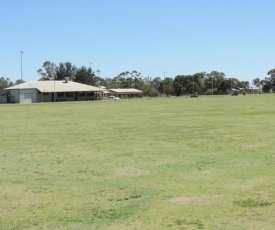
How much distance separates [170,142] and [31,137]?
6.76 metres

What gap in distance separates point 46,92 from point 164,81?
81.5 metres

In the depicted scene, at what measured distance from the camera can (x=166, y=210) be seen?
7.70 m

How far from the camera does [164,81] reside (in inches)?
7077

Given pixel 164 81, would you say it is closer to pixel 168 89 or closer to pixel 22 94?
pixel 168 89

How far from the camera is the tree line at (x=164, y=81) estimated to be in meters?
151

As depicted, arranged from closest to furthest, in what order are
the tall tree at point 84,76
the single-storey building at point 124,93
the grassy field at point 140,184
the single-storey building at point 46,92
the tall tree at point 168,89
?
the grassy field at point 140,184, the single-storey building at point 46,92, the tall tree at point 84,76, the single-storey building at point 124,93, the tall tree at point 168,89

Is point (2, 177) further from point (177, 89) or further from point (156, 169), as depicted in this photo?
point (177, 89)

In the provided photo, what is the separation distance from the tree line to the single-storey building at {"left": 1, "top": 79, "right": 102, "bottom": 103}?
35.1 meters

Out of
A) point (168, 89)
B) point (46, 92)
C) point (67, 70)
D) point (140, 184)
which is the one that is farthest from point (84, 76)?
point (140, 184)

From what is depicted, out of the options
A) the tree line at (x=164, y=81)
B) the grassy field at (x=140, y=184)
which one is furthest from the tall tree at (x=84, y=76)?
the grassy field at (x=140, y=184)

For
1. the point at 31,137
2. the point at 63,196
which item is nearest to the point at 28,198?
the point at 63,196

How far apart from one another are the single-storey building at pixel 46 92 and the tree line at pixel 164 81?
35.1m

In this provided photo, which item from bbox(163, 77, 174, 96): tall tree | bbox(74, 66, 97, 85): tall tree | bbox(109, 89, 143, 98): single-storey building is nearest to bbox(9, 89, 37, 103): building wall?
bbox(74, 66, 97, 85): tall tree

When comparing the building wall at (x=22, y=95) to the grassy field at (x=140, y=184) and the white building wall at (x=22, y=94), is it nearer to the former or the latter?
the white building wall at (x=22, y=94)
